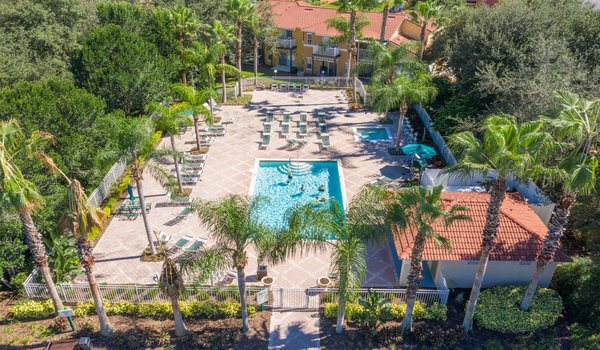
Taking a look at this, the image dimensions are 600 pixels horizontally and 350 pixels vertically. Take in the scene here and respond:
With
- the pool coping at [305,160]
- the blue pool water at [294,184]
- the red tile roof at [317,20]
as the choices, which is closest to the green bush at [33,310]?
the blue pool water at [294,184]

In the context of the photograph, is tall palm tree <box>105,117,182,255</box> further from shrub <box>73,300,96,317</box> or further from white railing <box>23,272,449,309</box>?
shrub <box>73,300,96,317</box>

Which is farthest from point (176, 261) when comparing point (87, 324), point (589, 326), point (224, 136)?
Answer: point (224, 136)

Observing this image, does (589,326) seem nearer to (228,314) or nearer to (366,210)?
(366,210)

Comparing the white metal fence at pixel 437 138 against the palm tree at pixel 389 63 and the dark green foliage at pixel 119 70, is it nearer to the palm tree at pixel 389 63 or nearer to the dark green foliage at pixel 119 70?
the palm tree at pixel 389 63

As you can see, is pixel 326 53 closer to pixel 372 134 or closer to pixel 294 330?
pixel 372 134

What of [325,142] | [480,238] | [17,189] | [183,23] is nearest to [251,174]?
[325,142]
